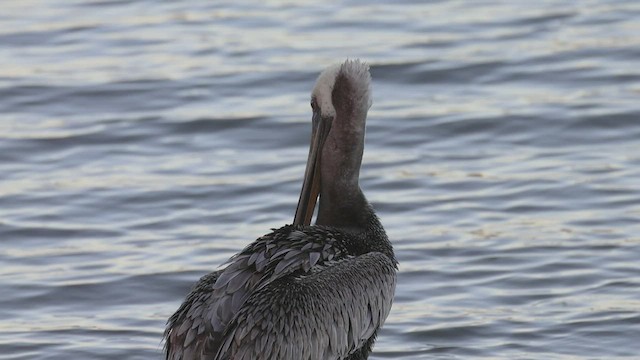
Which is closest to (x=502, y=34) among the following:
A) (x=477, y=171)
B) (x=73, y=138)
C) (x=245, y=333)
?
(x=477, y=171)

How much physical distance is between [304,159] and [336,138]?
3681mm

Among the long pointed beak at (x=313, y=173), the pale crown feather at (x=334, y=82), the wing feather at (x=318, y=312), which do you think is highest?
the pale crown feather at (x=334, y=82)

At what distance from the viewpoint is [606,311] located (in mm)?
8477

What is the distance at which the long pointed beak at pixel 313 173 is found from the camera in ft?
24.5

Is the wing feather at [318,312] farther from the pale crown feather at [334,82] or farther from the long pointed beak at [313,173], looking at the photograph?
the pale crown feather at [334,82]

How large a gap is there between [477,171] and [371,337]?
3636 millimetres

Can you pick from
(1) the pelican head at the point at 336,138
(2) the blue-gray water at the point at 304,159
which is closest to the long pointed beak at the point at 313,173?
(1) the pelican head at the point at 336,138

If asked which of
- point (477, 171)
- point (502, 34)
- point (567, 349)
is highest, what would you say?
point (502, 34)

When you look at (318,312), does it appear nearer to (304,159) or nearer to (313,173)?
(313,173)

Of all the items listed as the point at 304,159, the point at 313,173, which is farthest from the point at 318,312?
the point at 304,159

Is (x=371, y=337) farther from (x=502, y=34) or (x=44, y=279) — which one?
(x=502, y=34)

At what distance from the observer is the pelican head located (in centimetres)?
736

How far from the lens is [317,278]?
677cm

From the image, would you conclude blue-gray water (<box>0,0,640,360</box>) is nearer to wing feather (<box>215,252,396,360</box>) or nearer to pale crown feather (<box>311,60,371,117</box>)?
wing feather (<box>215,252,396,360</box>)
